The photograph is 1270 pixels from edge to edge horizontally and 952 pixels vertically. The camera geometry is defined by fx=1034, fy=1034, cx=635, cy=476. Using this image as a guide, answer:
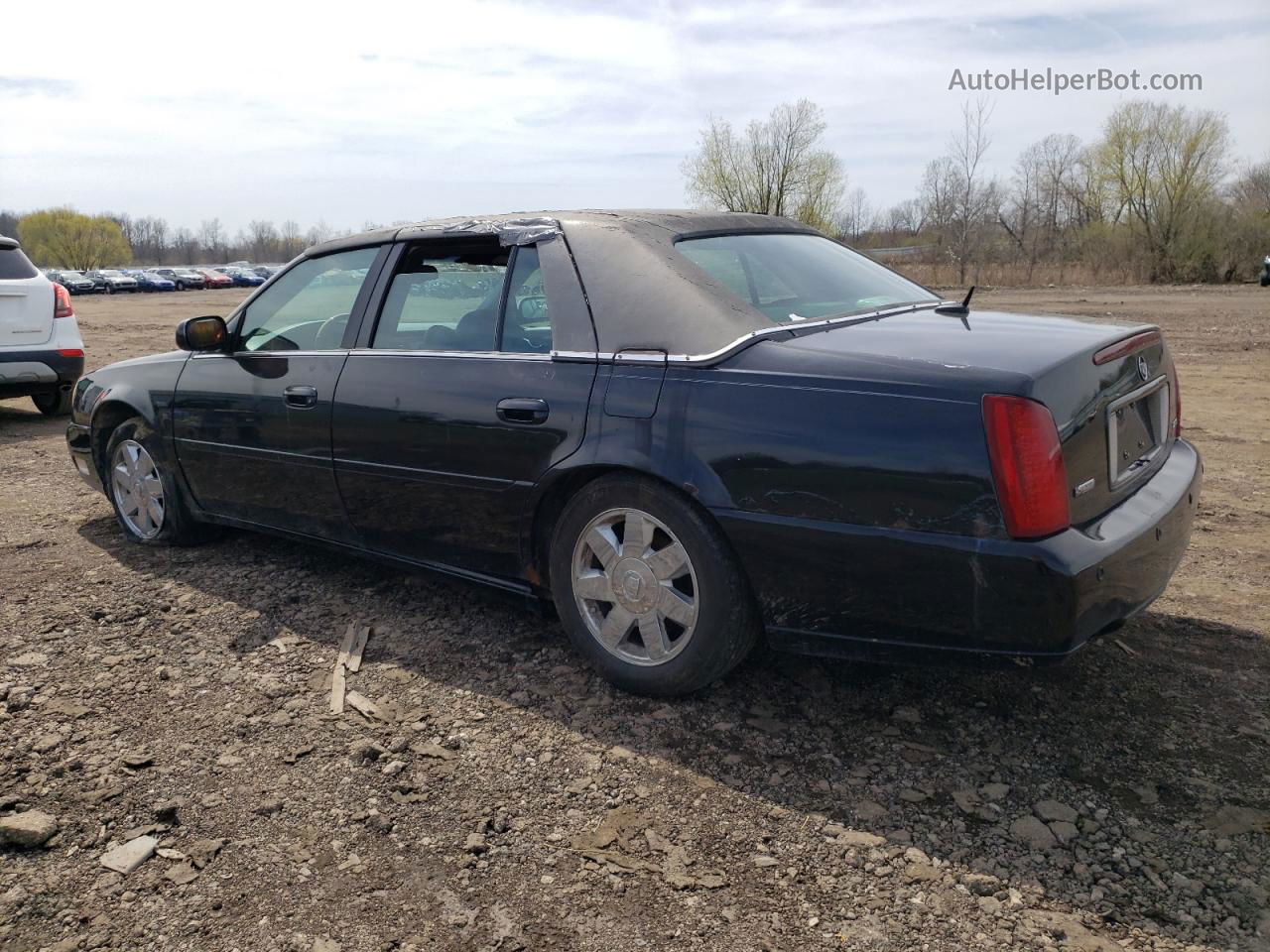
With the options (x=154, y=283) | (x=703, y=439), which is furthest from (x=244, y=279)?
(x=703, y=439)

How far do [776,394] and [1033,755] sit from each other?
128 cm

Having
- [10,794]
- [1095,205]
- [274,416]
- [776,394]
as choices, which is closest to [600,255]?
[776,394]

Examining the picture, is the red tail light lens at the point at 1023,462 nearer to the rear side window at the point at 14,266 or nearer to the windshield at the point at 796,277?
the windshield at the point at 796,277

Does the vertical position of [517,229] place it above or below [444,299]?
above

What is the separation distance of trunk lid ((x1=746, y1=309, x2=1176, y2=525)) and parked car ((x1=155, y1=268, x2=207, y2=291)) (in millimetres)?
74921

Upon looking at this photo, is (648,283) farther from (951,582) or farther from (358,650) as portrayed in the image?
(358,650)

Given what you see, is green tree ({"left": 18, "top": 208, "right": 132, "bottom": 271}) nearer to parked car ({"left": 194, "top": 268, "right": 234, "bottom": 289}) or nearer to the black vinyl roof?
parked car ({"left": 194, "top": 268, "right": 234, "bottom": 289})

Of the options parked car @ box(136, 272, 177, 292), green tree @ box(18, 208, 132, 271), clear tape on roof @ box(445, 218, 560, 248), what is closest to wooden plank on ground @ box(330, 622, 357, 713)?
clear tape on roof @ box(445, 218, 560, 248)

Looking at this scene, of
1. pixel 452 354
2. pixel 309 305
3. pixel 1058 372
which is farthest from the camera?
pixel 309 305

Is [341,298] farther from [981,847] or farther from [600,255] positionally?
[981,847]

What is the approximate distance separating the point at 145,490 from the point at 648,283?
3197 millimetres

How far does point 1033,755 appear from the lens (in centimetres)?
298

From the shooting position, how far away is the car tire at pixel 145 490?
16.6 feet

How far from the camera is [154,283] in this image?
67625mm
